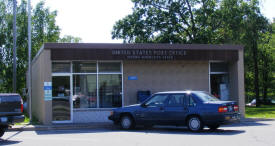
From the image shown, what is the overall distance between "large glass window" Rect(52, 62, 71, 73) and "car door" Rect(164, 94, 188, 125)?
6.11 meters

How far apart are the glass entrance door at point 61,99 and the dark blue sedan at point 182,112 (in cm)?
366

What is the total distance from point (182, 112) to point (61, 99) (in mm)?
6650

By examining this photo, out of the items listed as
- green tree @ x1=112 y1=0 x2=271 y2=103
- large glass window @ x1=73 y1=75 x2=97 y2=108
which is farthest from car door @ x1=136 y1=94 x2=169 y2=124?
green tree @ x1=112 y1=0 x2=271 y2=103

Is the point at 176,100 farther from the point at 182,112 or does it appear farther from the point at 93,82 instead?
the point at 93,82

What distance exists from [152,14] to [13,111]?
922 inches

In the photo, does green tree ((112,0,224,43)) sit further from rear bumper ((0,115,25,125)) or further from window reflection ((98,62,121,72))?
rear bumper ((0,115,25,125))

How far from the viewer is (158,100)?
1470cm

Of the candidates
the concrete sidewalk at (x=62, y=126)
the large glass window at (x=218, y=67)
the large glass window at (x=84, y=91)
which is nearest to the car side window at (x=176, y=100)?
the concrete sidewalk at (x=62, y=126)

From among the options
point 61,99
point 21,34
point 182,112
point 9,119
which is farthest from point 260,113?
point 21,34

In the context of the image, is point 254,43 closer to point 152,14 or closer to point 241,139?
point 152,14

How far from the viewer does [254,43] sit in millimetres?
37281

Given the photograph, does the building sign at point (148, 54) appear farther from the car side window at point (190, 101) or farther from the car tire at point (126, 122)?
the car side window at point (190, 101)

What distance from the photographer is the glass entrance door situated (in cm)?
1797

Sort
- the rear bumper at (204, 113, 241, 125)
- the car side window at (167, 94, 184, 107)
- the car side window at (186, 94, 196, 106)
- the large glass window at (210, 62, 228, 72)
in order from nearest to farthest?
the rear bumper at (204, 113, 241, 125) → the car side window at (186, 94, 196, 106) → the car side window at (167, 94, 184, 107) → the large glass window at (210, 62, 228, 72)
